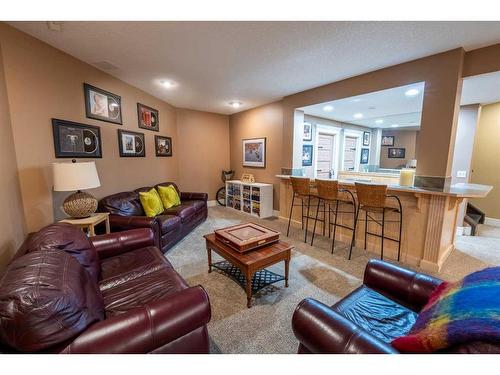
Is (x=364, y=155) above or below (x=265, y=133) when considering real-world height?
below

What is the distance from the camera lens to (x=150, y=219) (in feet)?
8.93

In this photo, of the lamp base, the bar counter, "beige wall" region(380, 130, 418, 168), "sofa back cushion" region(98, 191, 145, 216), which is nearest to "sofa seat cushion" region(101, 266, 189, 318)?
the lamp base

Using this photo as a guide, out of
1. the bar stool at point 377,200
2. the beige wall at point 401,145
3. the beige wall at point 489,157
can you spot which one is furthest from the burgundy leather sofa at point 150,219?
the beige wall at point 401,145

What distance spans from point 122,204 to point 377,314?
3220 millimetres

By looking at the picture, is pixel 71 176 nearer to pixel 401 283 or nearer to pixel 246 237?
pixel 246 237

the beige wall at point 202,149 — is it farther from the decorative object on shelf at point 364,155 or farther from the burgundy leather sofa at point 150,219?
the decorative object on shelf at point 364,155

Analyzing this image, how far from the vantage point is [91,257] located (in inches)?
64.2

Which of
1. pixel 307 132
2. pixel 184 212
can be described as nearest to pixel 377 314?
pixel 184 212

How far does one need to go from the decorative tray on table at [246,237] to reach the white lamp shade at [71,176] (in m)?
1.48

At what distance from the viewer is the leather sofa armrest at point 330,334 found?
2.76 ft

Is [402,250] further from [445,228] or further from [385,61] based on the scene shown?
[385,61]

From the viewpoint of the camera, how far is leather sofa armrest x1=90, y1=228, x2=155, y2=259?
6.37 feet

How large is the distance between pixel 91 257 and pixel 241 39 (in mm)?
2367
